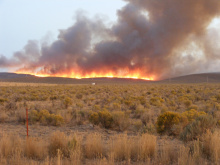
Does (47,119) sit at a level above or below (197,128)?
below

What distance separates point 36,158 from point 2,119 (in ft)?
25.8

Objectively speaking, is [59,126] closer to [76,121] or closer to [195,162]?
[76,121]

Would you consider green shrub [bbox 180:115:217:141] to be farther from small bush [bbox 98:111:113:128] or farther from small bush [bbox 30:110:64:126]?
small bush [bbox 30:110:64:126]

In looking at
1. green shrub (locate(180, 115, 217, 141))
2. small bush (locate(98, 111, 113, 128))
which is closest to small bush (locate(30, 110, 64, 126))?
small bush (locate(98, 111, 113, 128))

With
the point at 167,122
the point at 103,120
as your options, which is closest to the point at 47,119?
the point at 103,120

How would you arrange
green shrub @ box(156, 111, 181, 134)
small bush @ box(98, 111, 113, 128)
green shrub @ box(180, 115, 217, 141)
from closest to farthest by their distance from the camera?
green shrub @ box(180, 115, 217, 141)
green shrub @ box(156, 111, 181, 134)
small bush @ box(98, 111, 113, 128)

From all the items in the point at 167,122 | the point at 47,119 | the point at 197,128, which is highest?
the point at 197,128

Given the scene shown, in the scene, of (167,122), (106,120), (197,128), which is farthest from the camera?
(106,120)

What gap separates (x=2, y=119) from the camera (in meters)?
12.3

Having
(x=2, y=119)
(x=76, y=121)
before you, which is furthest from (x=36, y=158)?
(x=2, y=119)

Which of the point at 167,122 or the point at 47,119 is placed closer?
the point at 167,122

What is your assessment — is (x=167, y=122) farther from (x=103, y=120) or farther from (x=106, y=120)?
(x=103, y=120)

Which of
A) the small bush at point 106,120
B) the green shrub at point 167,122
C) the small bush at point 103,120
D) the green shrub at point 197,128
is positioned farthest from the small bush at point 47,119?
the green shrub at point 197,128

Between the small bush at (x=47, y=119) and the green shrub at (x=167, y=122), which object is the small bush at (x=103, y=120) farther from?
the green shrub at (x=167, y=122)
